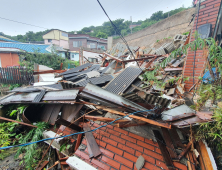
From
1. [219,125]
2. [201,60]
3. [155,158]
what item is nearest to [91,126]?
[155,158]

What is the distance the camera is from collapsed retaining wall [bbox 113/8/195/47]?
1287cm

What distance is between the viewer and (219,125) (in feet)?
5.01

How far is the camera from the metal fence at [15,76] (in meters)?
7.91

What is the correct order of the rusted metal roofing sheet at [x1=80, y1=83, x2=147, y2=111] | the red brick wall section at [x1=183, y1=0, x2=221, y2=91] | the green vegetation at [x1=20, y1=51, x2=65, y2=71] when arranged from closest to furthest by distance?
the rusted metal roofing sheet at [x1=80, y1=83, x2=147, y2=111] → the red brick wall section at [x1=183, y1=0, x2=221, y2=91] → the green vegetation at [x1=20, y1=51, x2=65, y2=71]

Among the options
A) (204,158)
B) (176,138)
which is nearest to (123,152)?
(176,138)

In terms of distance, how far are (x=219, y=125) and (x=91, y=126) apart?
2305 millimetres

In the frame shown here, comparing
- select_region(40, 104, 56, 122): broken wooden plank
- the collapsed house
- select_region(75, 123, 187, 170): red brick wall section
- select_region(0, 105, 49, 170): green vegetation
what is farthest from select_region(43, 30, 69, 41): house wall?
select_region(75, 123, 187, 170): red brick wall section

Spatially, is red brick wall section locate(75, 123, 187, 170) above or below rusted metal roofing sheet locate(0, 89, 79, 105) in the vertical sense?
below

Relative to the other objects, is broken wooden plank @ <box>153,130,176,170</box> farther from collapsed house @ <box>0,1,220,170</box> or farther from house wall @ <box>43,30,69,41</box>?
house wall @ <box>43,30,69,41</box>

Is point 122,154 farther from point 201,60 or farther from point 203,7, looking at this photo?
point 203,7

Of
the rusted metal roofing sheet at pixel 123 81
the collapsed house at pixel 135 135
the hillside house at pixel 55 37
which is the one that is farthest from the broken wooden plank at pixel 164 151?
the hillside house at pixel 55 37

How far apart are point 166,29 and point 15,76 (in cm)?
1766

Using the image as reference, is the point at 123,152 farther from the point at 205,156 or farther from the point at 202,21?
the point at 202,21

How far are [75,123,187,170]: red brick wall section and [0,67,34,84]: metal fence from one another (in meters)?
8.01
